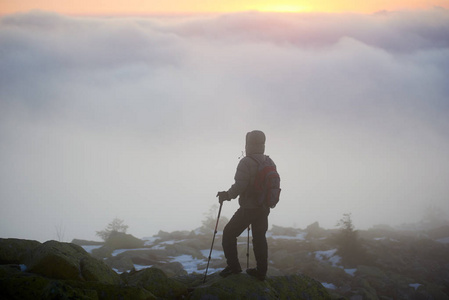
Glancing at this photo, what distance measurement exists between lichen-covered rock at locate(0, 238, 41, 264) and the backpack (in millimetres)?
6481

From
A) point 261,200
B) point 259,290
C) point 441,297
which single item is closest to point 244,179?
point 261,200

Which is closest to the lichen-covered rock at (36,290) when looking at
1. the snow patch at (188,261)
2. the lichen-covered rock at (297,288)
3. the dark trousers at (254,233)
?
the dark trousers at (254,233)

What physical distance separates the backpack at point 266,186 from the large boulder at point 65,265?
4.68m

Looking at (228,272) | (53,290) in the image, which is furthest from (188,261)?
(53,290)

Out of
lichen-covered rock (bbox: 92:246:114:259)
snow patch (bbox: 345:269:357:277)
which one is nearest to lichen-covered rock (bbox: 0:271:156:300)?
snow patch (bbox: 345:269:357:277)

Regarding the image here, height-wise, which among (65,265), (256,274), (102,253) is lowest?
(102,253)

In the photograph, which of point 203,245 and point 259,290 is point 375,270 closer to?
point 203,245

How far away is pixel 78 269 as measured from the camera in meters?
7.54

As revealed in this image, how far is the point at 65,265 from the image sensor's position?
7355 millimetres

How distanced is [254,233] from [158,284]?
9.77 feet

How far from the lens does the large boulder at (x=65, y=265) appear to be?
23.7ft

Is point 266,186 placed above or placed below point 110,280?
above

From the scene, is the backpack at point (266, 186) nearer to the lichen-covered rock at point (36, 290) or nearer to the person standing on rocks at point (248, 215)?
the person standing on rocks at point (248, 215)

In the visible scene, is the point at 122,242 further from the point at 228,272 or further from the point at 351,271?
the point at 228,272
